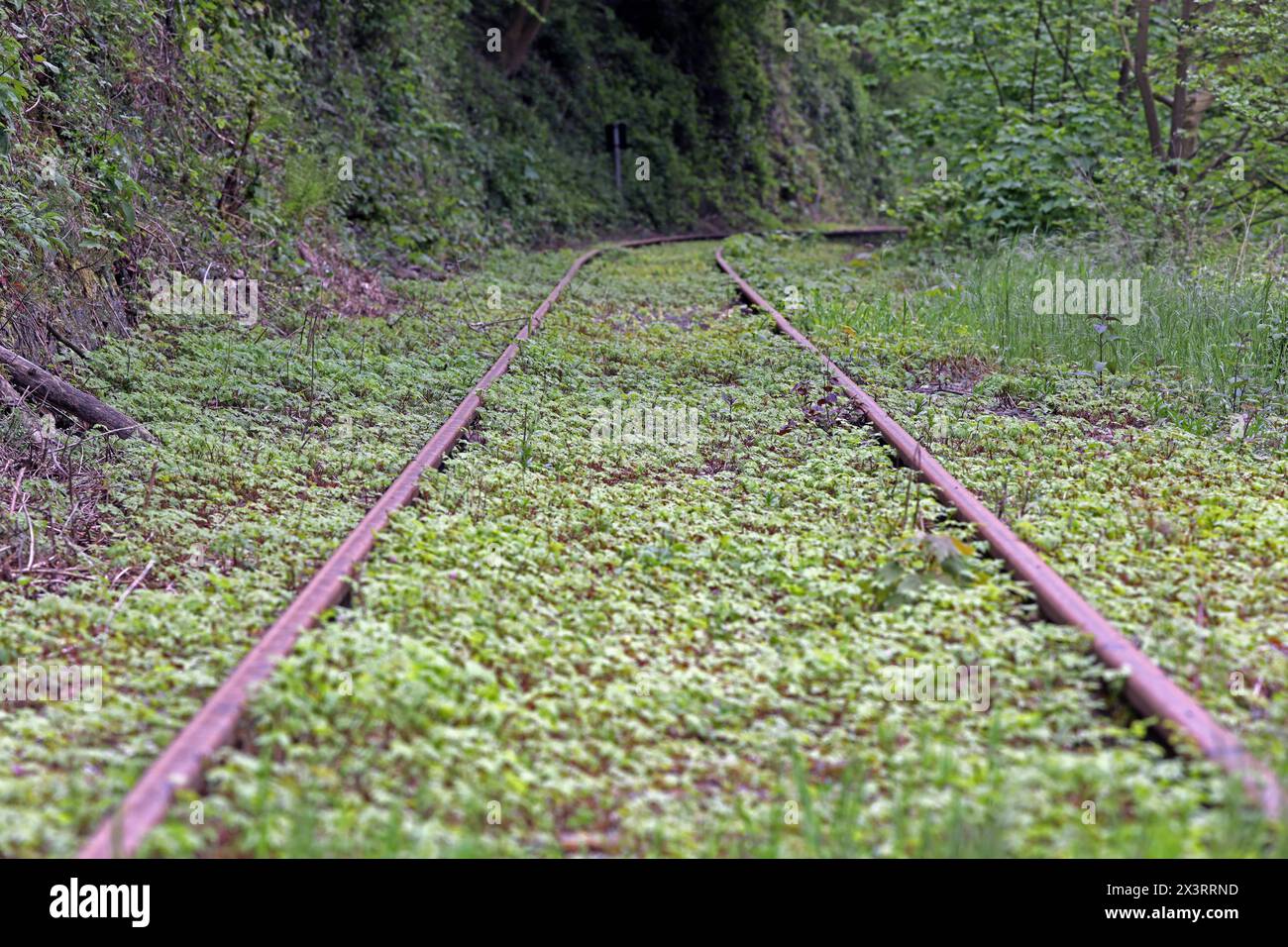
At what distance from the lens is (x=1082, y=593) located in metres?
3.97

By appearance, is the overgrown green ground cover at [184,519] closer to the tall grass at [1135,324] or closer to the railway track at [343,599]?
the railway track at [343,599]

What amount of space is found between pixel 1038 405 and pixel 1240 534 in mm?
2572

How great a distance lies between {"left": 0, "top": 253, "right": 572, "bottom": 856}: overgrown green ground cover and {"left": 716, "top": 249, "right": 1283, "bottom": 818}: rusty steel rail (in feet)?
7.85

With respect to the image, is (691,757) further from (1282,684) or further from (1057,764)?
(1282,684)

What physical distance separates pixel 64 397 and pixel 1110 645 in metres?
5.07

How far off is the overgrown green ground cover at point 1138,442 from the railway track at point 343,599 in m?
0.16

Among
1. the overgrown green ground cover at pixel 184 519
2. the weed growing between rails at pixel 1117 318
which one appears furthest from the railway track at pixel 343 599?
the weed growing between rails at pixel 1117 318

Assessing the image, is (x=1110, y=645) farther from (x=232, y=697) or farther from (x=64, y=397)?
(x=64, y=397)

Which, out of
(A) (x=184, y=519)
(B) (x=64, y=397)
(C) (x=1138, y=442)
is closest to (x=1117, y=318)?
(C) (x=1138, y=442)

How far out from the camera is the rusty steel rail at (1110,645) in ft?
8.50

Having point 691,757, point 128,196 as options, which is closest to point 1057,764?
point 691,757

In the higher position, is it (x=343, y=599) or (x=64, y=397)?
(x=64, y=397)

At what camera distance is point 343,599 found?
384 cm

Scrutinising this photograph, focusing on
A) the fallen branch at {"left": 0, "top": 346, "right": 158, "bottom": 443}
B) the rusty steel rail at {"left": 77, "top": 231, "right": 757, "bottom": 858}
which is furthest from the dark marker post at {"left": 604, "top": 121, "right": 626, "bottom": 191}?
the rusty steel rail at {"left": 77, "top": 231, "right": 757, "bottom": 858}
